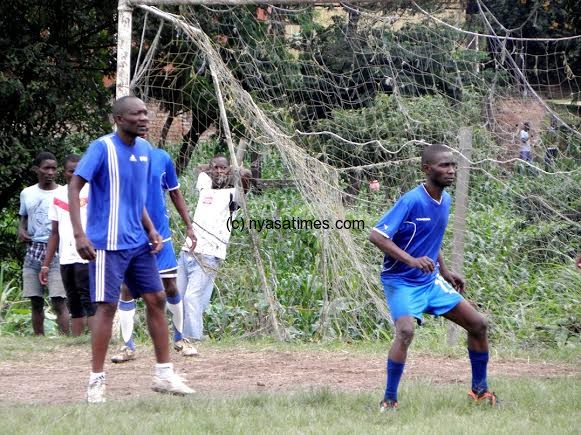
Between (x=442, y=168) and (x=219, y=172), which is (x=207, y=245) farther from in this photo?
(x=442, y=168)

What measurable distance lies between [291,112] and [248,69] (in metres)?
0.70

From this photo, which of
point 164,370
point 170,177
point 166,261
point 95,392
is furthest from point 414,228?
point 166,261

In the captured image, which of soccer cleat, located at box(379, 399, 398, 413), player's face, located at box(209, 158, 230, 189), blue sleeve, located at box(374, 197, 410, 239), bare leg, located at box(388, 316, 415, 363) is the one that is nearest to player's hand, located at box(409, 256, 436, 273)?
blue sleeve, located at box(374, 197, 410, 239)

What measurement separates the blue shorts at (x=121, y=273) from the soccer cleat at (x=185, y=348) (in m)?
2.08

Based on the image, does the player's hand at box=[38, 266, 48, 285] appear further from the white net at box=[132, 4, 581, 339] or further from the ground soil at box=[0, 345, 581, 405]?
the white net at box=[132, 4, 581, 339]

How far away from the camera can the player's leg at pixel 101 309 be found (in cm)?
610

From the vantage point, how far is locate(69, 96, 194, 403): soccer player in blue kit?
19.9ft

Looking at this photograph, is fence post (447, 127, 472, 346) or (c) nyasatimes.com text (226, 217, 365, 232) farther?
(c) nyasatimes.com text (226, 217, 365, 232)

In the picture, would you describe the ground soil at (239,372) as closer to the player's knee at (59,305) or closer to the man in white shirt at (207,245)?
the man in white shirt at (207,245)

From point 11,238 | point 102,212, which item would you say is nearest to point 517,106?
point 102,212

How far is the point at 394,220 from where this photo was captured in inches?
237

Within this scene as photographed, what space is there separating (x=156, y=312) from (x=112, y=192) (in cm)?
87

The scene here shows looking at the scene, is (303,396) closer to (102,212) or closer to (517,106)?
(102,212)

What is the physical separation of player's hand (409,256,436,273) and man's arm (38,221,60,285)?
15.7ft
